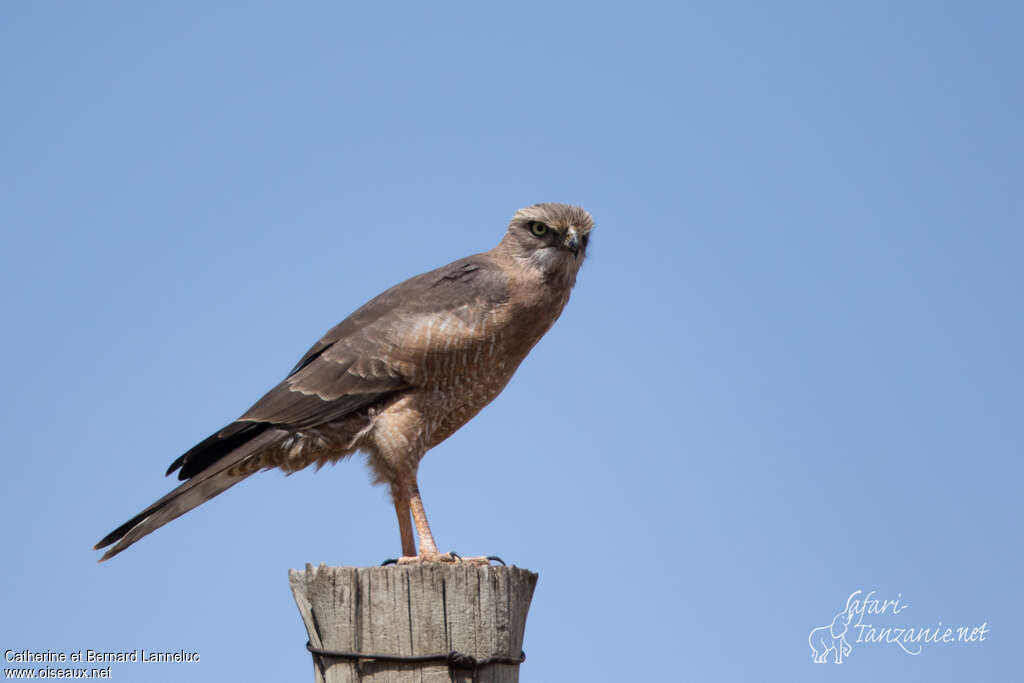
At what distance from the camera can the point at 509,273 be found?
250 inches

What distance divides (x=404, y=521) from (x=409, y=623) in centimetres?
198

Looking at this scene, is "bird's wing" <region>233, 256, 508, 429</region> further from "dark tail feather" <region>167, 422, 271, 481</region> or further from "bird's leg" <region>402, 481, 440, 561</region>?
"bird's leg" <region>402, 481, 440, 561</region>

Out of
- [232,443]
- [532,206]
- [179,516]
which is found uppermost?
[532,206]

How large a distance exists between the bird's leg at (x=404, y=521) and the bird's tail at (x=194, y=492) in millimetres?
821

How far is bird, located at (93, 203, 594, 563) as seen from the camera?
→ 5988 mm

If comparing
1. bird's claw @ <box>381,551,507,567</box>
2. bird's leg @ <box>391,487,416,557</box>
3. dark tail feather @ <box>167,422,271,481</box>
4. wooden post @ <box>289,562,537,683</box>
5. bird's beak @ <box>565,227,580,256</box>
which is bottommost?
wooden post @ <box>289,562,537,683</box>

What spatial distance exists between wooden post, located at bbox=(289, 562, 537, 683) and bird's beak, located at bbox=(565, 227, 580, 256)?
2673mm

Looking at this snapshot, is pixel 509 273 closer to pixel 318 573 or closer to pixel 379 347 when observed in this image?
pixel 379 347

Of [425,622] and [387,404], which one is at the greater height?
[387,404]

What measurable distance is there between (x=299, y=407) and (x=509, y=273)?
156 cm

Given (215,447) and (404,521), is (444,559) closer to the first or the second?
(404,521)

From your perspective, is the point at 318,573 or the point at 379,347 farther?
the point at 379,347

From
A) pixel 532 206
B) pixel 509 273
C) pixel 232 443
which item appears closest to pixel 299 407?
pixel 232 443

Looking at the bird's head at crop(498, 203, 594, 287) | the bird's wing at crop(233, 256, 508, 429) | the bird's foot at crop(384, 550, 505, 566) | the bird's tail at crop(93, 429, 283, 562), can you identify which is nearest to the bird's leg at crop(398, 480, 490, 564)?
the bird's foot at crop(384, 550, 505, 566)
